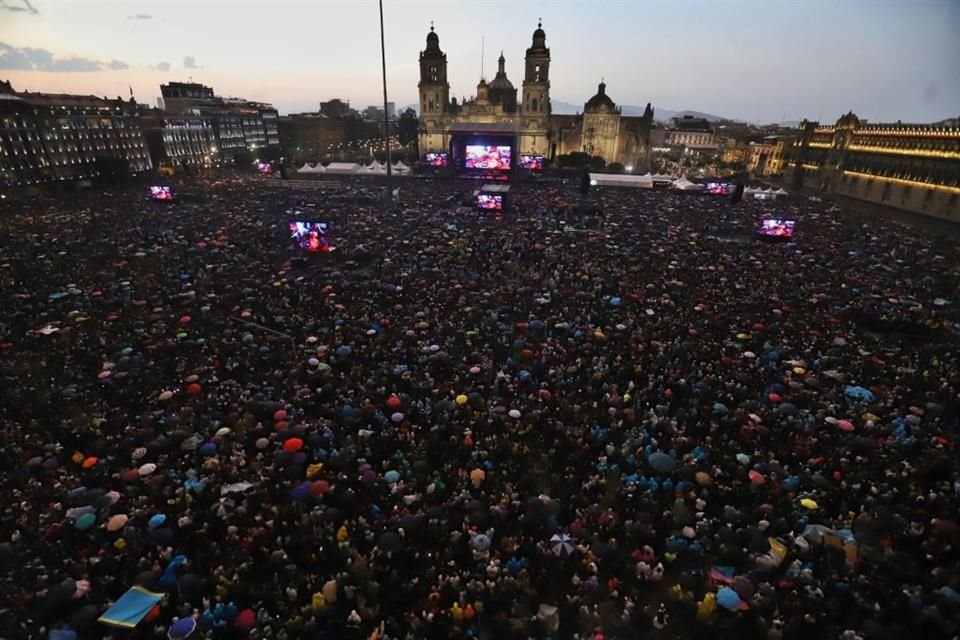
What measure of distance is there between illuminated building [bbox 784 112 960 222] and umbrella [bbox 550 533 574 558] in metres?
54.7

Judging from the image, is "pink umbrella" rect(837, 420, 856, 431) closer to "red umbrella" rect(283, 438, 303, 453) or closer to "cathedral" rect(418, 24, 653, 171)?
"red umbrella" rect(283, 438, 303, 453)

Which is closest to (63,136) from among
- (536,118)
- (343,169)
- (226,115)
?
(226,115)

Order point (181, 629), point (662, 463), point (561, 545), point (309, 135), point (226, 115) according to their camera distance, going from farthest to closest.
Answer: point (309, 135), point (226, 115), point (662, 463), point (561, 545), point (181, 629)

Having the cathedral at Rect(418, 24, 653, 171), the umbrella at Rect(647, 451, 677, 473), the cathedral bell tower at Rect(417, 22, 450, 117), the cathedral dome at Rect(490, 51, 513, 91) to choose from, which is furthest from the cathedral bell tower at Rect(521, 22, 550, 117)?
the umbrella at Rect(647, 451, 677, 473)

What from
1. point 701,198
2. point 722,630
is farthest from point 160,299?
point 701,198

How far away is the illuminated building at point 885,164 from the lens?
44.5 m

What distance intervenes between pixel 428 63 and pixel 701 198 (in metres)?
49.8

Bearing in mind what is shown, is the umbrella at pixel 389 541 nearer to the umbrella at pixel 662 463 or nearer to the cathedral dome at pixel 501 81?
the umbrella at pixel 662 463

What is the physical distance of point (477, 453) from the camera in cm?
1089

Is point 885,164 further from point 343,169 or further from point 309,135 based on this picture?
point 309,135

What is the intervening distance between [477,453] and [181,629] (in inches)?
238

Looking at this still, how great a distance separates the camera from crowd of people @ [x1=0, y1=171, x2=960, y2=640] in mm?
7793

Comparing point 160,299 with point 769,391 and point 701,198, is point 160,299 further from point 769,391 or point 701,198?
point 701,198

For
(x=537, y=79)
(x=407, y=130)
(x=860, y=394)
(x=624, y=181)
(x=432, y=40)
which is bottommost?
(x=860, y=394)
